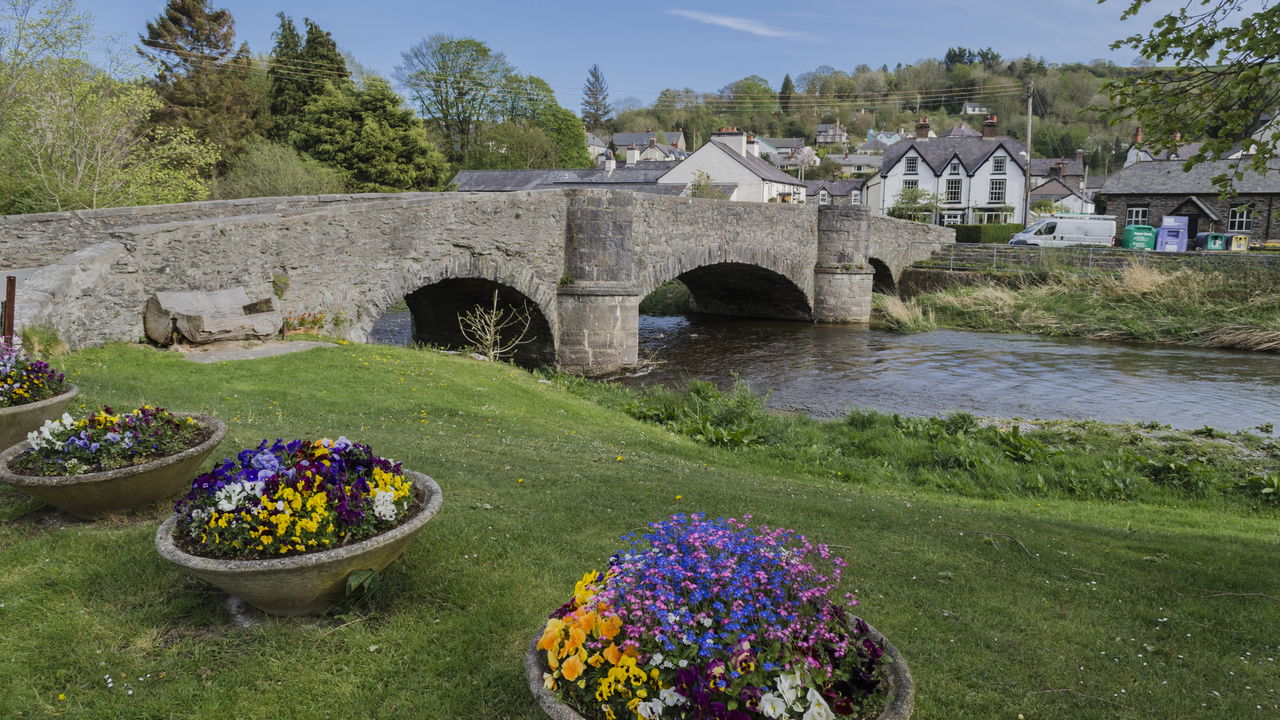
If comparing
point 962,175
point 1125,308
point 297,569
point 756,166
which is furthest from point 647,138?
point 297,569

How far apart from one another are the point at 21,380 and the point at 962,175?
62.0 meters

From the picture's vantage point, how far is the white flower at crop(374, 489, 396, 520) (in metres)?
3.74

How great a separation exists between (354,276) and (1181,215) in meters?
40.9

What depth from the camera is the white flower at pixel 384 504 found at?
3.74 meters

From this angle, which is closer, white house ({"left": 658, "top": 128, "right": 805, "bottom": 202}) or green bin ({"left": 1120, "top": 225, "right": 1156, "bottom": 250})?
green bin ({"left": 1120, "top": 225, "right": 1156, "bottom": 250})

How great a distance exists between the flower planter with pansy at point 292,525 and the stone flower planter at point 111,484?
35.6 inches

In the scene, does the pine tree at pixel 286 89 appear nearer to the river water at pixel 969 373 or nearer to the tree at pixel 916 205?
the river water at pixel 969 373

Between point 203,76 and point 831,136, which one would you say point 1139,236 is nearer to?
point 203,76

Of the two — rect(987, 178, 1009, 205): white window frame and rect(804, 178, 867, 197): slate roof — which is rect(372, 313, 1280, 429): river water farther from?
rect(804, 178, 867, 197): slate roof

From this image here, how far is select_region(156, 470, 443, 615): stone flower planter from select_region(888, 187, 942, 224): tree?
186 feet

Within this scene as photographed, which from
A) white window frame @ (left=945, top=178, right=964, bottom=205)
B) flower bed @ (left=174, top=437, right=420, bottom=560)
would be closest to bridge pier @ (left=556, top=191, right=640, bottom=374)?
flower bed @ (left=174, top=437, right=420, bottom=560)

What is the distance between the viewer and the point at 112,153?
20.2 metres

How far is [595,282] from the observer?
16.5 meters

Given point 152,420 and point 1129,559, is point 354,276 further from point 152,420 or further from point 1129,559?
point 1129,559
